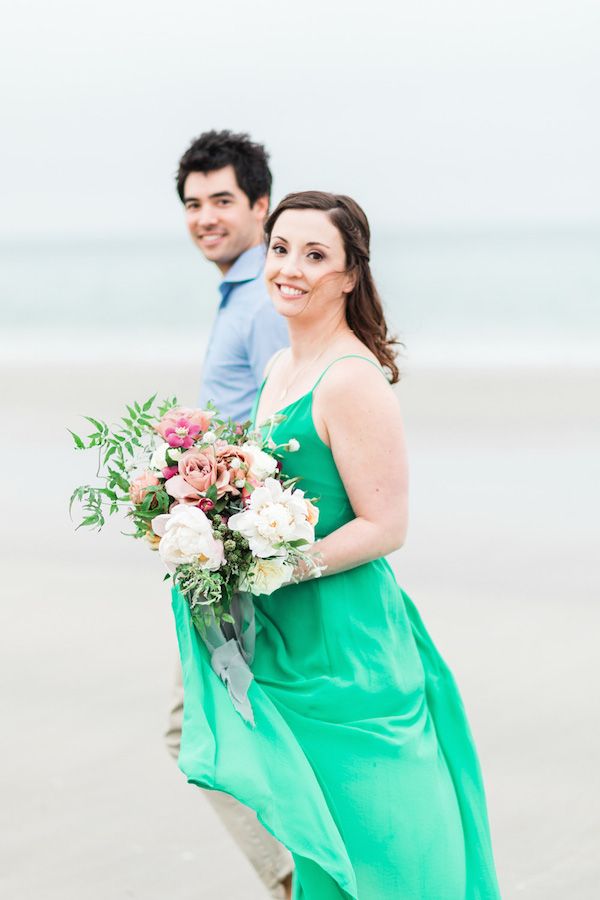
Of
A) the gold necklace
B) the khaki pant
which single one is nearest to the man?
the khaki pant

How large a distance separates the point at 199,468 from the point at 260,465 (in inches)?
5.5

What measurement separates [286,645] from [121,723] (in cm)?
251

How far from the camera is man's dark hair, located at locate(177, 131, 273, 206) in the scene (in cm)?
494

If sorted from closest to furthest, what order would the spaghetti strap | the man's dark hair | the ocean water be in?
the spaghetti strap → the man's dark hair → the ocean water

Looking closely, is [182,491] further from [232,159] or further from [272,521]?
[232,159]

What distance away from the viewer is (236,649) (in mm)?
3385

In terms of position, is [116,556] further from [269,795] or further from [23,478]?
[269,795]

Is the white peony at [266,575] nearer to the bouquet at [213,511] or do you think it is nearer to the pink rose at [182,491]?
the bouquet at [213,511]

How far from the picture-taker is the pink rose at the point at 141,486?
10.6 ft

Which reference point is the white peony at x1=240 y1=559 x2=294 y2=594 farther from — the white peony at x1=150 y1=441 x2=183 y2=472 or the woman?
the white peony at x1=150 y1=441 x2=183 y2=472

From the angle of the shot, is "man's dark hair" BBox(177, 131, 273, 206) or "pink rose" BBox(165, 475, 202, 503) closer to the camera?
"pink rose" BBox(165, 475, 202, 503)

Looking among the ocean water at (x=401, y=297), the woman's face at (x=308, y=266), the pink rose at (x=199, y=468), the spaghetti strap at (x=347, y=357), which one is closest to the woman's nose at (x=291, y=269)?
the woman's face at (x=308, y=266)

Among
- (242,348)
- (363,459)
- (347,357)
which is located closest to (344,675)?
(363,459)

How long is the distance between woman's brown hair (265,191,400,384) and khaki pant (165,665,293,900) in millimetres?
1389
